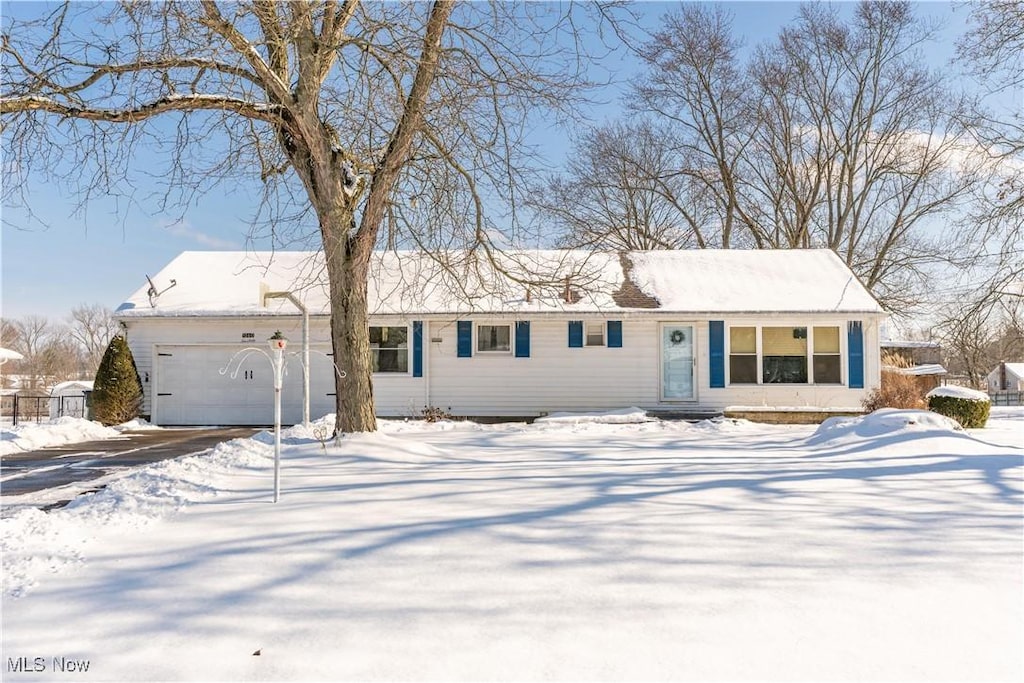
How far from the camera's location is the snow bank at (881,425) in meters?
8.29

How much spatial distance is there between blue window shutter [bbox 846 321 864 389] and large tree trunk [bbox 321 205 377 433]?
446 inches

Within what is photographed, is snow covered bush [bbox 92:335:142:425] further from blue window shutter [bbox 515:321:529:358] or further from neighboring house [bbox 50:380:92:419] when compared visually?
blue window shutter [bbox 515:321:529:358]

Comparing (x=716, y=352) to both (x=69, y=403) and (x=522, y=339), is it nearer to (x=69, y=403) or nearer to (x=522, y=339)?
(x=522, y=339)

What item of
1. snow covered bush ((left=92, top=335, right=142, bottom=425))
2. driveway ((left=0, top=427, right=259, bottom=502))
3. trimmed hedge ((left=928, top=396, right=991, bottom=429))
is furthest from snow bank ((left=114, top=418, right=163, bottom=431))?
trimmed hedge ((left=928, top=396, right=991, bottom=429))

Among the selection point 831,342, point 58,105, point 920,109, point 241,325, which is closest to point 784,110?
point 920,109

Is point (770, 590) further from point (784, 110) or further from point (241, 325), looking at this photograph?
point (784, 110)

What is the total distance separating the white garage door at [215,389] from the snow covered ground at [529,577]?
29.5ft

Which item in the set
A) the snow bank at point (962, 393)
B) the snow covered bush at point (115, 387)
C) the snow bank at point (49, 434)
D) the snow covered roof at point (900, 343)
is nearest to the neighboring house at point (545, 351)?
the snow covered bush at point (115, 387)

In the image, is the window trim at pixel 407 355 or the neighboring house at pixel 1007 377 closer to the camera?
the window trim at pixel 407 355

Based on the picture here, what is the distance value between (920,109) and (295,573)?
28743 millimetres

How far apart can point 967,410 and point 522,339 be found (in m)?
9.16

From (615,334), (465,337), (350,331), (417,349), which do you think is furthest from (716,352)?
(350,331)

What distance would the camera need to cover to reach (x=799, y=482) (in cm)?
552

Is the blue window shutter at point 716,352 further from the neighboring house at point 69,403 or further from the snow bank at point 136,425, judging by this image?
the neighboring house at point 69,403
